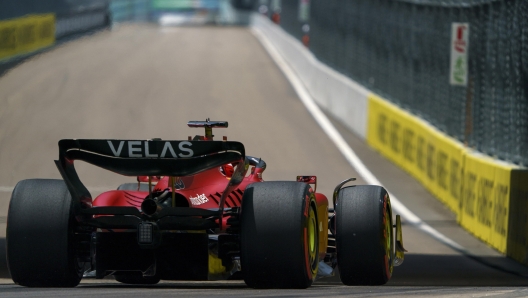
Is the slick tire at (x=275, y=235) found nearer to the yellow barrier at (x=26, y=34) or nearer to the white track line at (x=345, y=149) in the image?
the white track line at (x=345, y=149)

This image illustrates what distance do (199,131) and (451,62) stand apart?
9052 millimetres

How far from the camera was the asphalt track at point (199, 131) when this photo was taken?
9703 millimetres

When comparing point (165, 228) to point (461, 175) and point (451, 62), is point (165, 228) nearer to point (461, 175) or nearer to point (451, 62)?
point (461, 175)

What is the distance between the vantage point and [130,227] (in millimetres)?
8109

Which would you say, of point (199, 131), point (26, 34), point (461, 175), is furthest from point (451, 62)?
point (26, 34)

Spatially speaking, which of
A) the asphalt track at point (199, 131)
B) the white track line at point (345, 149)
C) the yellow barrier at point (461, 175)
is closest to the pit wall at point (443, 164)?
the yellow barrier at point (461, 175)

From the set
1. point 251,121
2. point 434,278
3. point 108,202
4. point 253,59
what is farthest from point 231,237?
point 253,59

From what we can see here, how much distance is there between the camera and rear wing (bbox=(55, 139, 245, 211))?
8.02 metres

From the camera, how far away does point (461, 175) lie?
16891 mm

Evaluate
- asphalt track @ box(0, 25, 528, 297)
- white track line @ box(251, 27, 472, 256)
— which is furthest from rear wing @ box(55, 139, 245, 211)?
white track line @ box(251, 27, 472, 256)

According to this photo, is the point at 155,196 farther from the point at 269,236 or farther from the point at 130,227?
the point at 269,236

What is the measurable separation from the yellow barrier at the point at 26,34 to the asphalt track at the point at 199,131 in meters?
0.79

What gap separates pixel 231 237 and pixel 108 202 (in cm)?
113

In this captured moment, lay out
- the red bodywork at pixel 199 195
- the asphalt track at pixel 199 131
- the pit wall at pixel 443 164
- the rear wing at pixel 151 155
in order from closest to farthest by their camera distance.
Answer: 1. the rear wing at pixel 151 155
2. the red bodywork at pixel 199 195
3. the asphalt track at pixel 199 131
4. the pit wall at pixel 443 164
